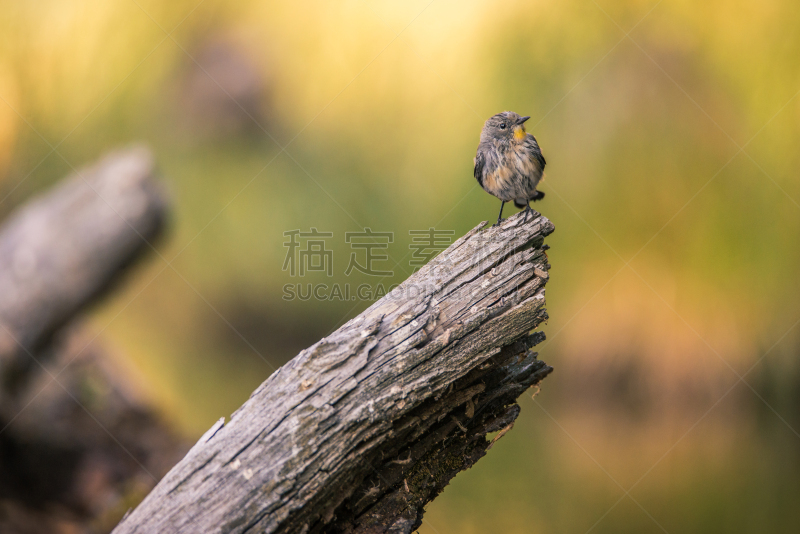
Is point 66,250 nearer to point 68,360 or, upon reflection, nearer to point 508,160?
point 68,360

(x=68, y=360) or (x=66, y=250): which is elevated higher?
(x=66, y=250)

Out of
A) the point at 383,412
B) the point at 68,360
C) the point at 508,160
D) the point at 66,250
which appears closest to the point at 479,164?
the point at 508,160

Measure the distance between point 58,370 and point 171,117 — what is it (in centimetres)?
162

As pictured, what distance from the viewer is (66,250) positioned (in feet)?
7.64

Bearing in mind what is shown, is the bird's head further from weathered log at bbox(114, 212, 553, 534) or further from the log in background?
the log in background

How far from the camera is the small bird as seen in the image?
163 centimetres

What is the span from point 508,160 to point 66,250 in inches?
89.5

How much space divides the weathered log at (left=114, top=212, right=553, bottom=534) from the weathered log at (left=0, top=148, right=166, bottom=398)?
1.79 meters

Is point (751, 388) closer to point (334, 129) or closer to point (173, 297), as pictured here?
point (334, 129)

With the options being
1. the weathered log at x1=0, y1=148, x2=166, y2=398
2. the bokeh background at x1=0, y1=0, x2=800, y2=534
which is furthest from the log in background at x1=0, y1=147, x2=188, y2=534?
the bokeh background at x1=0, y1=0, x2=800, y2=534

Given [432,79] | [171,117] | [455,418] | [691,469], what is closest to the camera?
[455,418]

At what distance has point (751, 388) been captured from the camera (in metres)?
2.08

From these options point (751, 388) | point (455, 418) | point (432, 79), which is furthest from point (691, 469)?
point (432, 79)

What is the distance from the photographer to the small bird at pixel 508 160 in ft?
5.34
